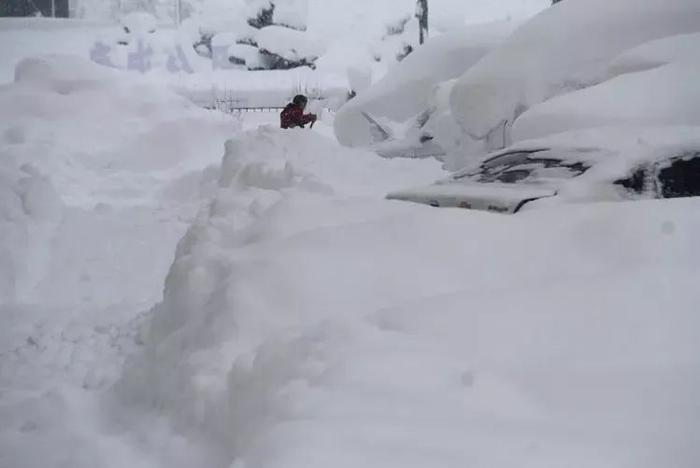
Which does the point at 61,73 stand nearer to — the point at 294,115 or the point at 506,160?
the point at 294,115

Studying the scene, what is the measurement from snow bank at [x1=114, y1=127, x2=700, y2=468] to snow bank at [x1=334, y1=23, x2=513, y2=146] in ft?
29.8

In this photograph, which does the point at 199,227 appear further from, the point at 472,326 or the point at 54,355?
the point at 472,326

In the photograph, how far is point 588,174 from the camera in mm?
5750

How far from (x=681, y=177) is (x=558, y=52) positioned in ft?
14.2

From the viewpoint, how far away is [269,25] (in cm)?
3097

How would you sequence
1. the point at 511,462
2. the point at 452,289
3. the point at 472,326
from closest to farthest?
1. the point at 511,462
2. the point at 472,326
3. the point at 452,289

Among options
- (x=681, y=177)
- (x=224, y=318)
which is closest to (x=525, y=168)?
(x=681, y=177)

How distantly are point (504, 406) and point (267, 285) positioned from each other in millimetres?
1658

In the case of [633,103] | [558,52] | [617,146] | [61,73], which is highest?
[558,52]

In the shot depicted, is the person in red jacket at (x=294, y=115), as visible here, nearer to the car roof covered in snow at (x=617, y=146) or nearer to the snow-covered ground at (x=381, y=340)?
the snow-covered ground at (x=381, y=340)

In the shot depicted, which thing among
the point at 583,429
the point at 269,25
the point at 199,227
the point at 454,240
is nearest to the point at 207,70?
the point at 269,25

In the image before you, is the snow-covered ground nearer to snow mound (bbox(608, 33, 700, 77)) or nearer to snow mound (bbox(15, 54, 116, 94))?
snow mound (bbox(608, 33, 700, 77))

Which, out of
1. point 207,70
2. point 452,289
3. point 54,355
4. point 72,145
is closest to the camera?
point 452,289

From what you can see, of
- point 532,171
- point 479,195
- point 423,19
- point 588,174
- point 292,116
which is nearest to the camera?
point 588,174
